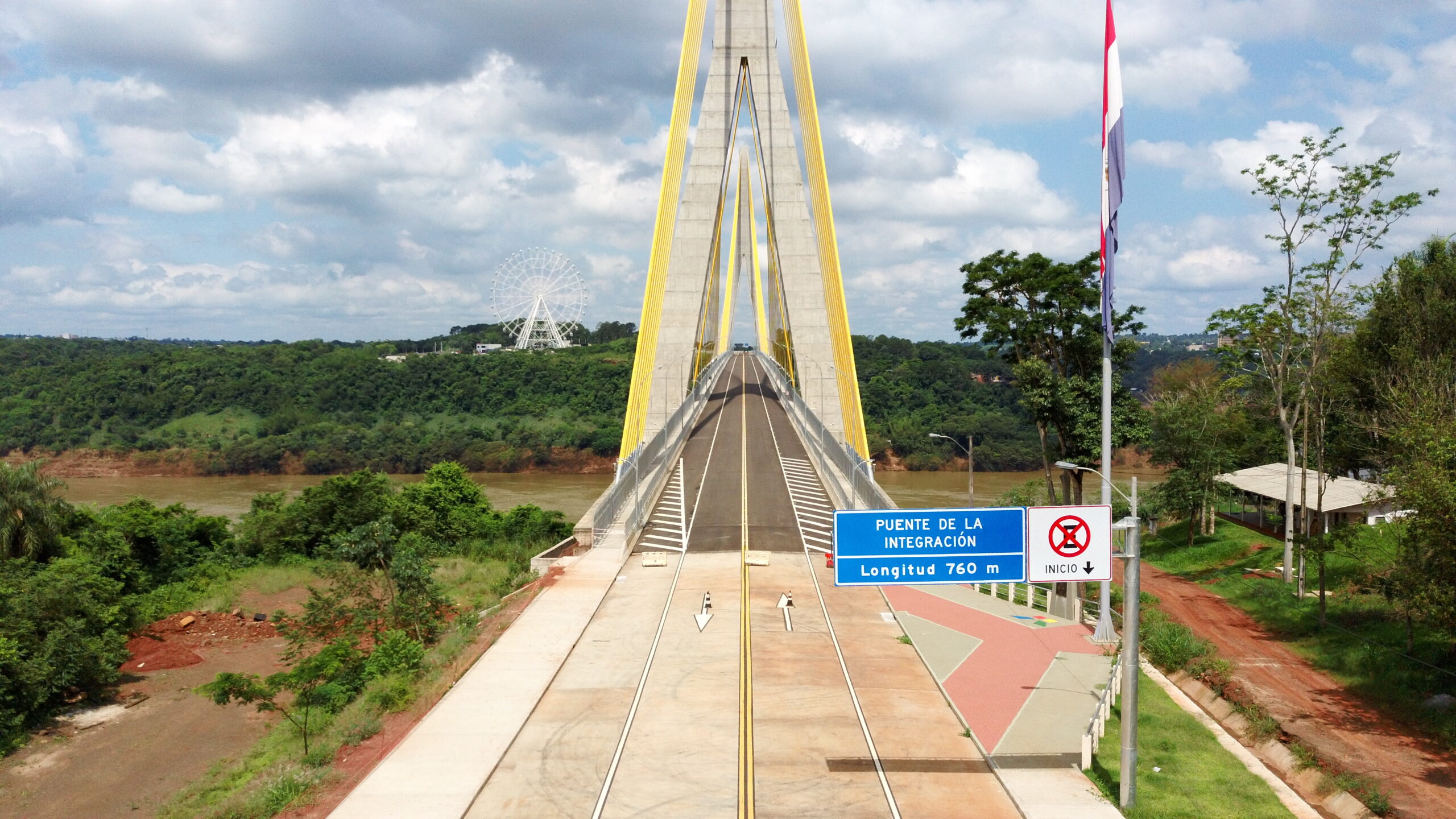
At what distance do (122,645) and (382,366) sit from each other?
109 metres

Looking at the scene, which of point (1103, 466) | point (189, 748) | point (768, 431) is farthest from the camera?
point (768, 431)

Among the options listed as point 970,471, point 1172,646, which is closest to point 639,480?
point 970,471

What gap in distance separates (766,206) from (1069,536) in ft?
145

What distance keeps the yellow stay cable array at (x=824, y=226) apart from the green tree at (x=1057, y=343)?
583 cm

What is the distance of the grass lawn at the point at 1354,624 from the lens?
19.1 meters

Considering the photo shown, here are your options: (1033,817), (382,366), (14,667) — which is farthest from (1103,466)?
(382,366)

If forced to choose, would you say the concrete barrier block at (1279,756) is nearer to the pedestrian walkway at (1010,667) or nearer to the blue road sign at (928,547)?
the pedestrian walkway at (1010,667)

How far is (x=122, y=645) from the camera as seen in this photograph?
91.5 feet

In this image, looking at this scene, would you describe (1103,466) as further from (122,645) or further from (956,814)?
(122,645)

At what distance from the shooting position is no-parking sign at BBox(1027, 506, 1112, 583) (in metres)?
15.5

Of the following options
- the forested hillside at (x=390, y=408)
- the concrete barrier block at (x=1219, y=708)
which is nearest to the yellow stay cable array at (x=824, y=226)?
the concrete barrier block at (x=1219, y=708)

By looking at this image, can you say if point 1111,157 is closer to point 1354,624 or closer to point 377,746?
point 1354,624

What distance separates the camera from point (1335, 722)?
18.1 metres

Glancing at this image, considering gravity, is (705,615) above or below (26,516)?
below
